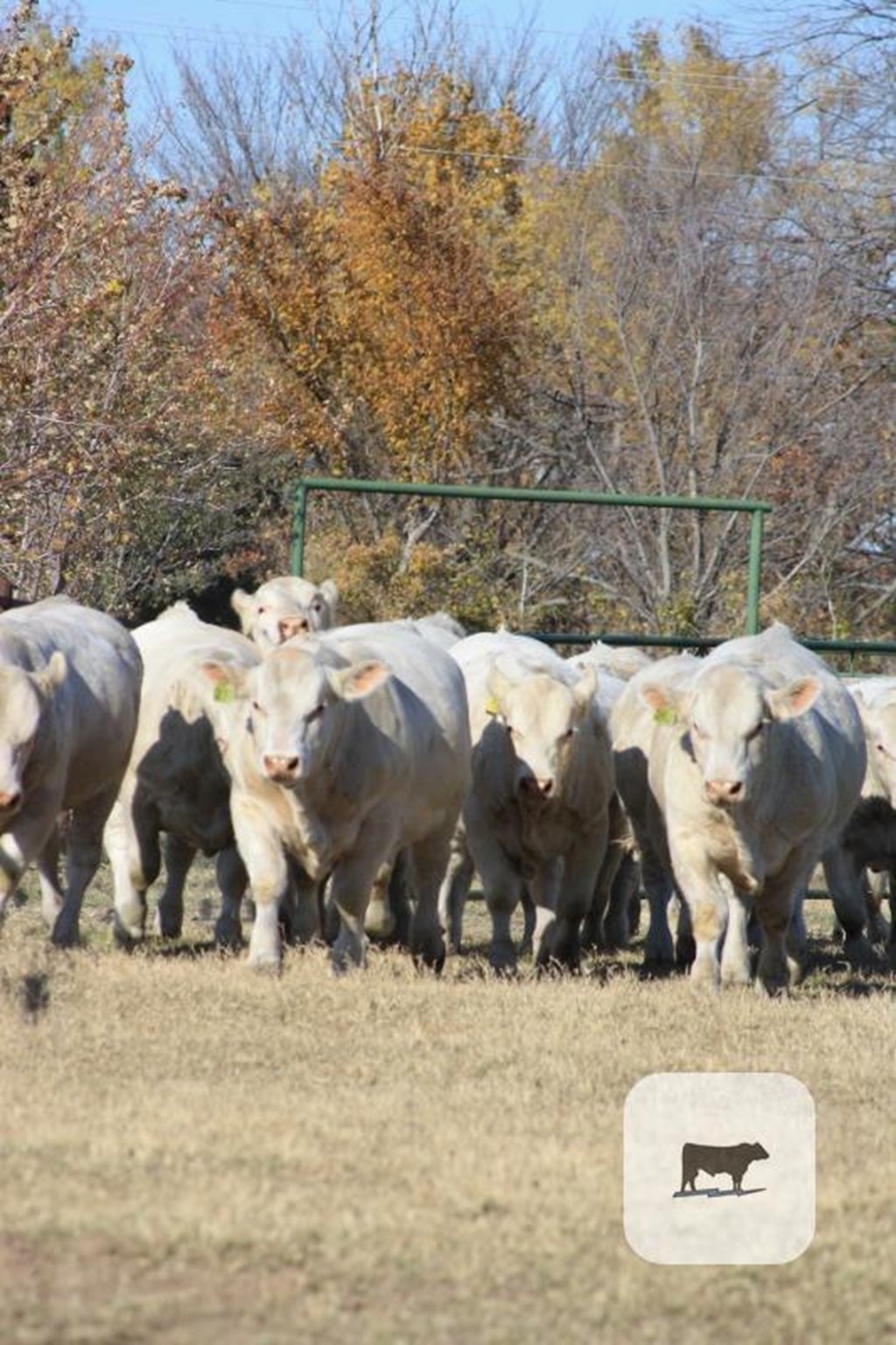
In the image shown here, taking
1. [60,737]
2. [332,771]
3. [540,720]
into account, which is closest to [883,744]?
[540,720]

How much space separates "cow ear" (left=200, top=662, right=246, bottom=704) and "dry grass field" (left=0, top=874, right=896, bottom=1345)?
1261mm

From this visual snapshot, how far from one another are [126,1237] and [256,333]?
955 inches

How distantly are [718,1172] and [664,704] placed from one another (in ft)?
15.5

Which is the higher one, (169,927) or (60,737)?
(60,737)

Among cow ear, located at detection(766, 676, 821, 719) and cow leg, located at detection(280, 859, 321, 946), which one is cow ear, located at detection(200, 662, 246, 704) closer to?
cow leg, located at detection(280, 859, 321, 946)

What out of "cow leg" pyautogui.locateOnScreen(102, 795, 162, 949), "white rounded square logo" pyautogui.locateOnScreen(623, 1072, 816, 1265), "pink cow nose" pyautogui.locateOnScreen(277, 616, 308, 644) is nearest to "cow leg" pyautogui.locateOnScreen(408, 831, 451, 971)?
"cow leg" pyautogui.locateOnScreen(102, 795, 162, 949)

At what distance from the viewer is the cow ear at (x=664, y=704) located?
1112 centimetres

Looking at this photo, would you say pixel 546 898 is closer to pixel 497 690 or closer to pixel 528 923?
pixel 497 690

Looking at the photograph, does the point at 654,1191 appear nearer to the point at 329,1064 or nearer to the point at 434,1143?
the point at 434,1143

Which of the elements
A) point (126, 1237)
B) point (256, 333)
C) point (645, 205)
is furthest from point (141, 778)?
point (645, 205)

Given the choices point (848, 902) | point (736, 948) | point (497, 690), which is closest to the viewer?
point (736, 948)

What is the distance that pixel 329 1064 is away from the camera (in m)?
8.27

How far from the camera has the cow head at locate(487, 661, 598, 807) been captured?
38.4 ft

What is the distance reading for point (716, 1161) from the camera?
6.62m
